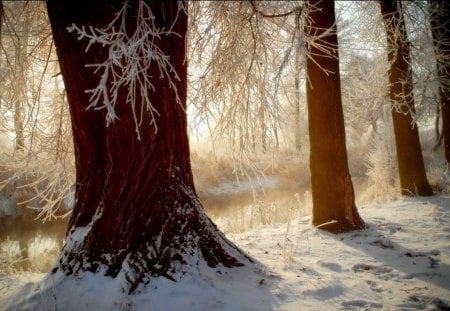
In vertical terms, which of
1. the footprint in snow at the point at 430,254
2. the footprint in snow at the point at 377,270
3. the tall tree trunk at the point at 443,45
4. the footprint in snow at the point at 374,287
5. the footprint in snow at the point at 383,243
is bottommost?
the footprint in snow at the point at 374,287

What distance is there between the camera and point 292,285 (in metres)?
2.96

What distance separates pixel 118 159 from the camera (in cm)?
289

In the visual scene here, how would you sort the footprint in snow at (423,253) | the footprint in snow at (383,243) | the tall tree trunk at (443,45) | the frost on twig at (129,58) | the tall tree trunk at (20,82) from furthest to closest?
the tall tree trunk at (443,45) → the footprint in snow at (383,243) → the tall tree trunk at (20,82) → the footprint in snow at (423,253) → the frost on twig at (129,58)

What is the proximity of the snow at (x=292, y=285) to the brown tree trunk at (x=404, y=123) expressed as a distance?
3.10 meters

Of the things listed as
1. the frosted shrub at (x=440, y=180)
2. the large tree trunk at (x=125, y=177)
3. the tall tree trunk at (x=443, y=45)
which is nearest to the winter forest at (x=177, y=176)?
the large tree trunk at (x=125, y=177)

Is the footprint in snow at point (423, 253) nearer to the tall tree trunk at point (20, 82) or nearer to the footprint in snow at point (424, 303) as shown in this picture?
the footprint in snow at point (424, 303)

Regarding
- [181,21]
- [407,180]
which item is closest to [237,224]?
[407,180]

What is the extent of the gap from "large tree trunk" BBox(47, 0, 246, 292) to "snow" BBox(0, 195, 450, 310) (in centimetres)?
15

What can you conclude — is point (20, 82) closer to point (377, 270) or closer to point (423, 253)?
point (377, 270)

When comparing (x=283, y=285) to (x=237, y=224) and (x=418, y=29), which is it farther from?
(x=418, y=29)

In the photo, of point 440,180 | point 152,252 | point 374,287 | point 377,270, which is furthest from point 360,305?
point 440,180

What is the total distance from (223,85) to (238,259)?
192 centimetres

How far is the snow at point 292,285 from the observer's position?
8.57ft

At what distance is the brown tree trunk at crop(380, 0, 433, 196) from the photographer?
6.92 m
